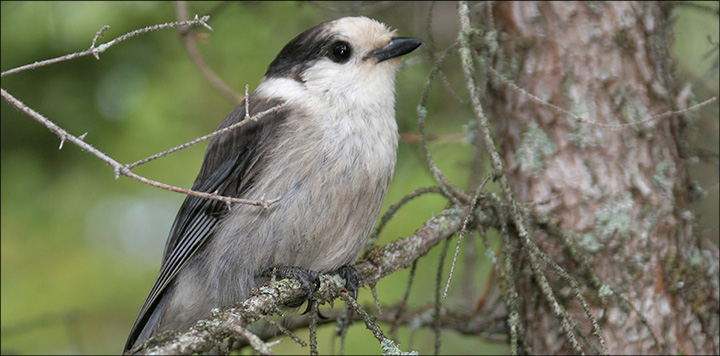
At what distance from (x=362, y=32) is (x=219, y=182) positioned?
799 millimetres

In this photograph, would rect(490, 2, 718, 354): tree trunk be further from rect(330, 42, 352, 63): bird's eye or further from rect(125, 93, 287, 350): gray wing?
rect(125, 93, 287, 350): gray wing

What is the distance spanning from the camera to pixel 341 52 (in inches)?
108

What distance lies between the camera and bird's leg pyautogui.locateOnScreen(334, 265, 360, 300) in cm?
261

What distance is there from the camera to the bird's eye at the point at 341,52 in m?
2.75

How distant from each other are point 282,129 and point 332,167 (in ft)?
0.91

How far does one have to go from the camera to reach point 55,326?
356 centimetres

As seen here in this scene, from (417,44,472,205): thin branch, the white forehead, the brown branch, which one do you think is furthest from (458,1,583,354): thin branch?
the white forehead

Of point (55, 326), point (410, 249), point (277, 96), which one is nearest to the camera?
point (410, 249)

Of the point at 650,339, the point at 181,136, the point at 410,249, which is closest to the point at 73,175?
the point at 181,136

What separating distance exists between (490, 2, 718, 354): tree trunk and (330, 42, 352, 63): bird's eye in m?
0.56

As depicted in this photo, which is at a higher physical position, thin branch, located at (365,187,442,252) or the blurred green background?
the blurred green background

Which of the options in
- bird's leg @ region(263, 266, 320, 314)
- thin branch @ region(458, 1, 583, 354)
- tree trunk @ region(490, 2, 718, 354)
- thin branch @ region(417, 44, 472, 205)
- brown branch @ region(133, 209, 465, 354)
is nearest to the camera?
brown branch @ region(133, 209, 465, 354)

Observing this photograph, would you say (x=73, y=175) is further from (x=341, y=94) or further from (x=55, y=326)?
(x=341, y=94)

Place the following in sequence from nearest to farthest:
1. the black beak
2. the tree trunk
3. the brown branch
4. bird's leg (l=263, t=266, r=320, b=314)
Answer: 1. the brown branch
2. bird's leg (l=263, t=266, r=320, b=314)
3. the tree trunk
4. the black beak
